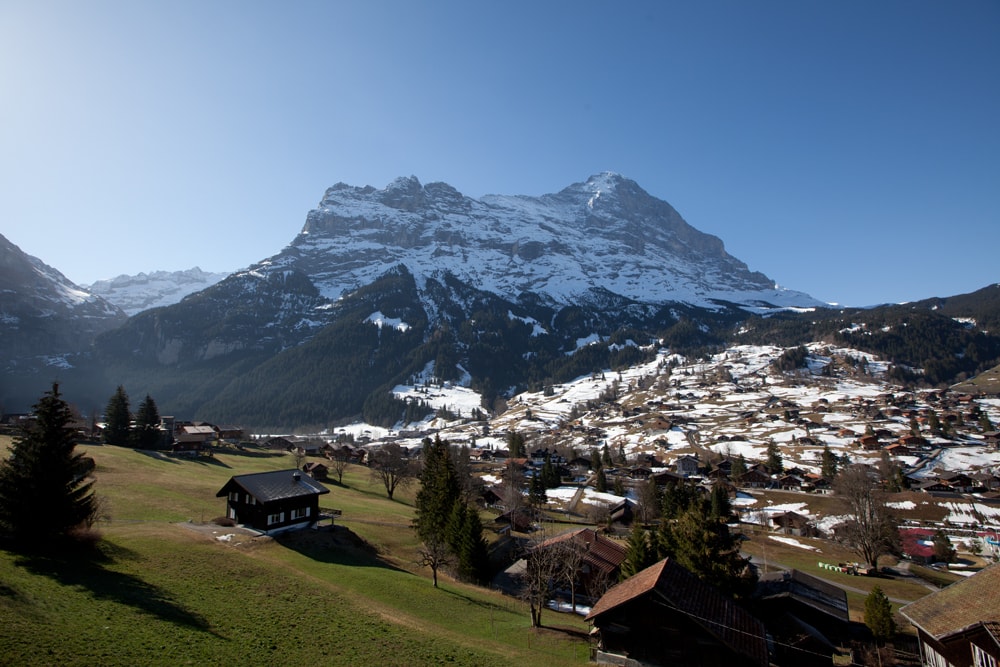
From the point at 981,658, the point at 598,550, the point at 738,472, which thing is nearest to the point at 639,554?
the point at 598,550

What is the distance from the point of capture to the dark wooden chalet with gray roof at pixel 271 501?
152 feet

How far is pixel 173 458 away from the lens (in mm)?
82125

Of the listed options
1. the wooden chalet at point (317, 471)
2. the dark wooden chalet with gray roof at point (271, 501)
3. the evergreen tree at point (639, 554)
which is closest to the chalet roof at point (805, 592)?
the evergreen tree at point (639, 554)

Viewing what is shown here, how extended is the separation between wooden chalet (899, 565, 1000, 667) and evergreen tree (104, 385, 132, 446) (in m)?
107

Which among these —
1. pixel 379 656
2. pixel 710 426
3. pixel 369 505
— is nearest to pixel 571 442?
pixel 710 426

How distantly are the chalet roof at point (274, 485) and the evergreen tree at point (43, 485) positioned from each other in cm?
1583

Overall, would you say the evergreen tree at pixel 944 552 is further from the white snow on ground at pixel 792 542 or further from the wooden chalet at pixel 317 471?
the wooden chalet at pixel 317 471

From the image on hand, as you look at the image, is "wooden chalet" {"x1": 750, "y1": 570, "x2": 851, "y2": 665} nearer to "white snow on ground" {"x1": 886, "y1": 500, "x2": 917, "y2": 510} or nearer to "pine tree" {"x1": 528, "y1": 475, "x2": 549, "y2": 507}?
"pine tree" {"x1": 528, "y1": 475, "x2": 549, "y2": 507}

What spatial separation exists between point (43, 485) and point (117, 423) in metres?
71.0

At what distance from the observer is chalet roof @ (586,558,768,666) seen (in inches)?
987

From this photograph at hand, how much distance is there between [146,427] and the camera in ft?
299

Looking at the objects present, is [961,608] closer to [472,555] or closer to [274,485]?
[472,555]

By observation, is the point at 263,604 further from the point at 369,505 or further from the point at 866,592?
the point at 866,592

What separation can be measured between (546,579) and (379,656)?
1442cm
